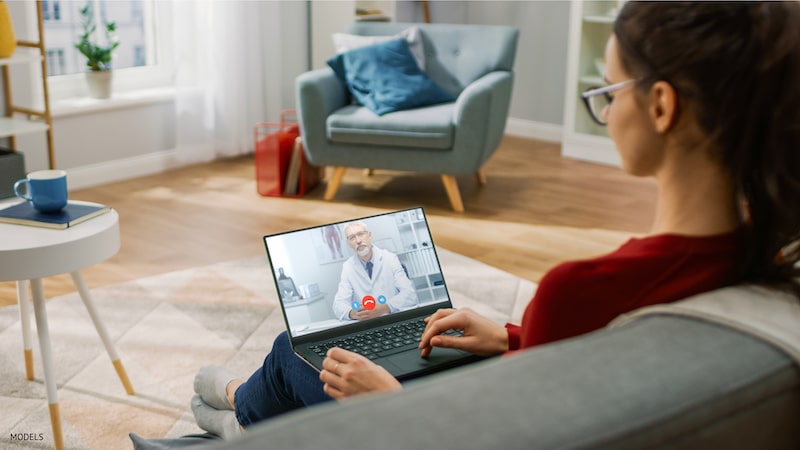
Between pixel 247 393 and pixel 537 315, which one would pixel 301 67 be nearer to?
pixel 247 393

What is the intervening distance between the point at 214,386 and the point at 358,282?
0.51 m

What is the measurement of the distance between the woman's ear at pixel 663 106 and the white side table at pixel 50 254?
150 cm

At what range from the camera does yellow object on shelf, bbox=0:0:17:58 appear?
388 centimetres

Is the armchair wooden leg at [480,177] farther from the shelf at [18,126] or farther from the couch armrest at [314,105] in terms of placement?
the shelf at [18,126]

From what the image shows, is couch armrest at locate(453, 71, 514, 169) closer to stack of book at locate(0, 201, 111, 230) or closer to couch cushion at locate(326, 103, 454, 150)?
couch cushion at locate(326, 103, 454, 150)

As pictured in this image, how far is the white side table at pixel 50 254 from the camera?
6.62 ft

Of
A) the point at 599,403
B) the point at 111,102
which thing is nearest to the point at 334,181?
the point at 111,102

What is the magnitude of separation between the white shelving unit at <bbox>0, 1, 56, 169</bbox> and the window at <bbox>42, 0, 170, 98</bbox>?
39cm

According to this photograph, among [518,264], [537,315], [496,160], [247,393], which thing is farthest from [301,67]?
[537,315]

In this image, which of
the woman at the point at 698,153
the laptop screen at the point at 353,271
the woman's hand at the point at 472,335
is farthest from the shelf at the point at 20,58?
the woman at the point at 698,153

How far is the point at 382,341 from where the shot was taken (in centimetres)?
161

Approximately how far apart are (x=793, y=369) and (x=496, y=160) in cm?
471

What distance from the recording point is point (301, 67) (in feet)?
18.6

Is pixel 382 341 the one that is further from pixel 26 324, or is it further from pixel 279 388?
pixel 26 324
